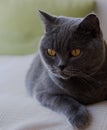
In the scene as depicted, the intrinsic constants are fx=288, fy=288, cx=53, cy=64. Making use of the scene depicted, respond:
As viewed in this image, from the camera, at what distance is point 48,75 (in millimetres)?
1072

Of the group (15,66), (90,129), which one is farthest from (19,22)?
(90,129)

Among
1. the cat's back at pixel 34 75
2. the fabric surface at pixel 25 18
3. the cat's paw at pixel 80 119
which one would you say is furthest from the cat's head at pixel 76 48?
the fabric surface at pixel 25 18

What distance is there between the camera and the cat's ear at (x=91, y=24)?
883mm

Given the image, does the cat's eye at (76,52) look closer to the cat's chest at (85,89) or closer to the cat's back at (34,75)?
the cat's chest at (85,89)

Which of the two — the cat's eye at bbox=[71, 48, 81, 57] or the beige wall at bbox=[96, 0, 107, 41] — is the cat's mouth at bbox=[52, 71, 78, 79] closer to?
the cat's eye at bbox=[71, 48, 81, 57]

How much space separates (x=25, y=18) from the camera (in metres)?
1.57

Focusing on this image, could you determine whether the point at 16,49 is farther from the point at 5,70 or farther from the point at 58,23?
the point at 58,23

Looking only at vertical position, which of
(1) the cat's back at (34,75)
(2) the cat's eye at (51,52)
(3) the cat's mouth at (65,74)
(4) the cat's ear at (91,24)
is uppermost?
(4) the cat's ear at (91,24)

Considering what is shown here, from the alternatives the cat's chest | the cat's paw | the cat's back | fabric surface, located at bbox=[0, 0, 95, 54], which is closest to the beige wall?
fabric surface, located at bbox=[0, 0, 95, 54]

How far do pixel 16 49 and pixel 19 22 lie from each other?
16cm

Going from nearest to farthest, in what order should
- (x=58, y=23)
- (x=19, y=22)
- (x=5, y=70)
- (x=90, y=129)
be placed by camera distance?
(x=90, y=129) → (x=58, y=23) → (x=5, y=70) → (x=19, y=22)

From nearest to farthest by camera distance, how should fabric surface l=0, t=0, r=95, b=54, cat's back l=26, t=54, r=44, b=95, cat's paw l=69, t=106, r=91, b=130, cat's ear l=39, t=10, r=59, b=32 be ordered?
cat's paw l=69, t=106, r=91, b=130 → cat's ear l=39, t=10, r=59, b=32 → cat's back l=26, t=54, r=44, b=95 → fabric surface l=0, t=0, r=95, b=54

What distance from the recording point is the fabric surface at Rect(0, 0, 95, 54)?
1.51 metres

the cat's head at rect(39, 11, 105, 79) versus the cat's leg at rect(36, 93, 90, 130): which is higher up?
the cat's head at rect(39, 11, 105, 79)
